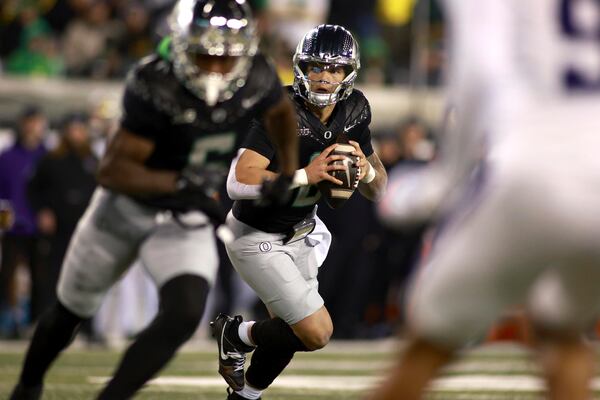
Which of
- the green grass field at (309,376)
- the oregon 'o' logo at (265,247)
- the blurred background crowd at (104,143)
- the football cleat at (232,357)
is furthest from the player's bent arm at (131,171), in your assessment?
the blurred background crowd at (104,143)

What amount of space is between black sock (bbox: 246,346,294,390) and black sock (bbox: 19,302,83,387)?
84 cm

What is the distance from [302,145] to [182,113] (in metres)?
0.98

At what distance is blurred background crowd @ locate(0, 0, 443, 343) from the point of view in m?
10.1

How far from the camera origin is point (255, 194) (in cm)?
489

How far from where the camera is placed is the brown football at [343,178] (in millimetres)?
4934

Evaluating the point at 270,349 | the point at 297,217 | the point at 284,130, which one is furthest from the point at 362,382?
the point at 284,130

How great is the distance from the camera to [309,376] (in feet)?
24.7

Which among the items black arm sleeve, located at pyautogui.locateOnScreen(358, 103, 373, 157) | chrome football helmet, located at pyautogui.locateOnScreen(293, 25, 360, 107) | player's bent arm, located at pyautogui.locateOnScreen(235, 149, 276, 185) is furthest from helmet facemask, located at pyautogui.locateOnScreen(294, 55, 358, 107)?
player's bent arm, located at pyautogui.locateOnScreen(235, 149, 276, 185)

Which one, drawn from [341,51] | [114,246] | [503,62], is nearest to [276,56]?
[341,51]

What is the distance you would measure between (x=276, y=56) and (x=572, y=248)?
28.2ft

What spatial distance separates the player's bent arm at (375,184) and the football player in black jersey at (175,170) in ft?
2.47

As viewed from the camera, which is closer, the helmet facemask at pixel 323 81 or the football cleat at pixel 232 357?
the helmet facemask at pixel 323 81

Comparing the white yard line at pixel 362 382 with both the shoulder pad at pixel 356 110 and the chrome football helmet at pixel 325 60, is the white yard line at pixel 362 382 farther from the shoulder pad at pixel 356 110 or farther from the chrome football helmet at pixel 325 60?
the chrome football helmet at pixel 325 60

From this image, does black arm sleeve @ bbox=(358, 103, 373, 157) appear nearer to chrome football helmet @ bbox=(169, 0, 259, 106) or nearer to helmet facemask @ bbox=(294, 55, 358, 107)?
helmet facemask @ bbox=(294, 55, 358, 107)
